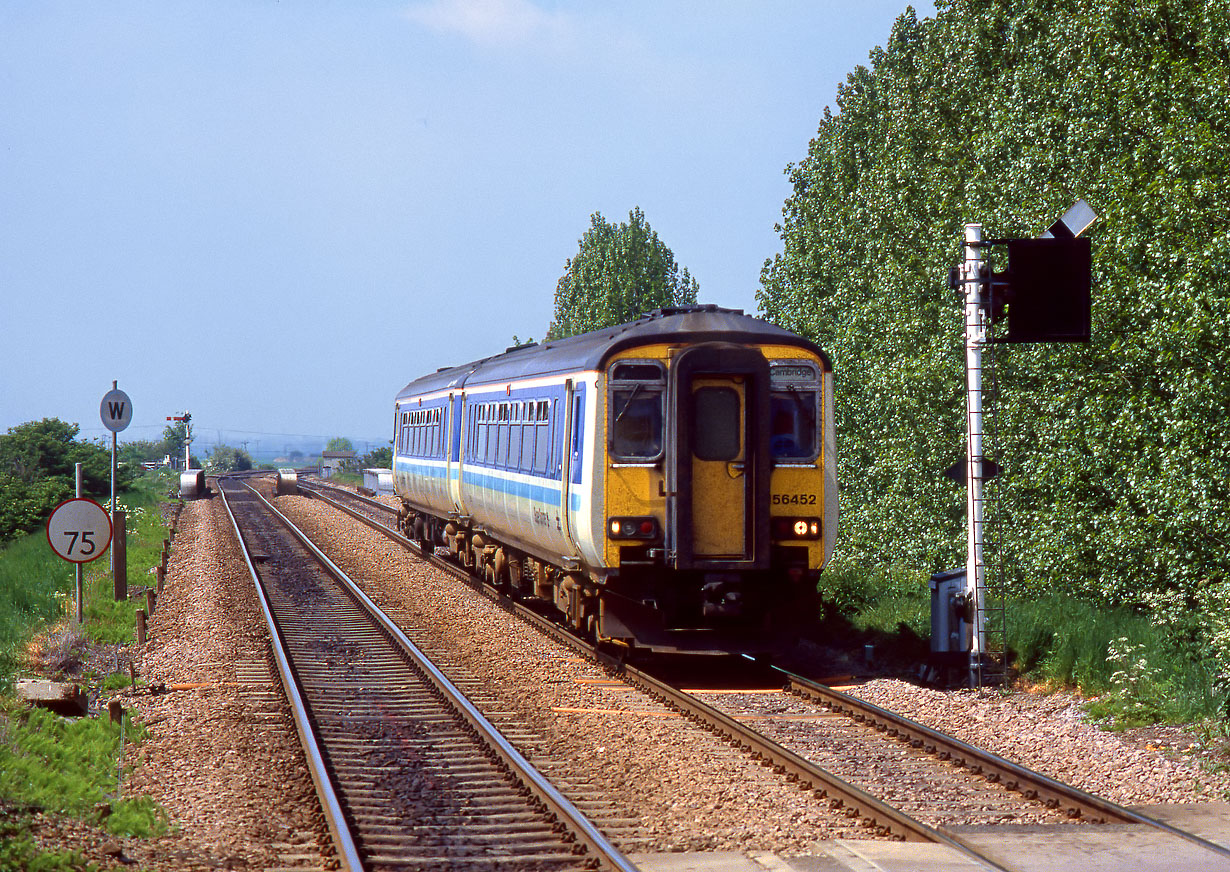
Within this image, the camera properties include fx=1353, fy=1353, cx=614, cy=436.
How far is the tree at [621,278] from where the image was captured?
55094mm

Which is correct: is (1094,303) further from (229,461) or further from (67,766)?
(229,461)

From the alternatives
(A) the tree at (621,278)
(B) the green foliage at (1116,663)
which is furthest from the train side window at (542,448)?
(A) the tree at (621,278)

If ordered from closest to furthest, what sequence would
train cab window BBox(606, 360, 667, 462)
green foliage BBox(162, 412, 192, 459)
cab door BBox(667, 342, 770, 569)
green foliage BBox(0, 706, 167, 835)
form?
green foliage BBox(0, 706, 167, 835)
cab door BBox(667, 342, 770, 569)
train cab window BBox(606, 360, 667, 462)
green foliage BBox(162, 412, 192, 459)

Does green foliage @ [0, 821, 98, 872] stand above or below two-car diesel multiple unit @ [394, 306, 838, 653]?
below

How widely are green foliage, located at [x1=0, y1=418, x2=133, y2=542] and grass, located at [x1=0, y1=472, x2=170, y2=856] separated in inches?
677

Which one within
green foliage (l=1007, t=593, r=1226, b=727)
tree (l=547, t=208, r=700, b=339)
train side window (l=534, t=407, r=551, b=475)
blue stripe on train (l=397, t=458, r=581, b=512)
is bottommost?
green foliage (l=1007, t=593, r=1226, b=727)

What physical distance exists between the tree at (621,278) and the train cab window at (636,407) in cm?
4015

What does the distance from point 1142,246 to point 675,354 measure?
7181mm

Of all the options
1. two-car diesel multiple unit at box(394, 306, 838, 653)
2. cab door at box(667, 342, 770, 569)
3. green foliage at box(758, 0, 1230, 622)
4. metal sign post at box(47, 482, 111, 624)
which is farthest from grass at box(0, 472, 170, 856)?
green foliage at box(758, 0, 1230, 622)

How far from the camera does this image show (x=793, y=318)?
115ft

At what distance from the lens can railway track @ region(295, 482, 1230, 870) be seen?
26.8ft

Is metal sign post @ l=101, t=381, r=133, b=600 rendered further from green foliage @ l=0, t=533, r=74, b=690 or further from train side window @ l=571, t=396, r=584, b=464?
train side window @ l=571, t=396, r=584, b=464

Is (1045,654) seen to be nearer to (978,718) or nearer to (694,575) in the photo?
(978,718)

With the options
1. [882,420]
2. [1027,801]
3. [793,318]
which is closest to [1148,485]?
[1027,801]
